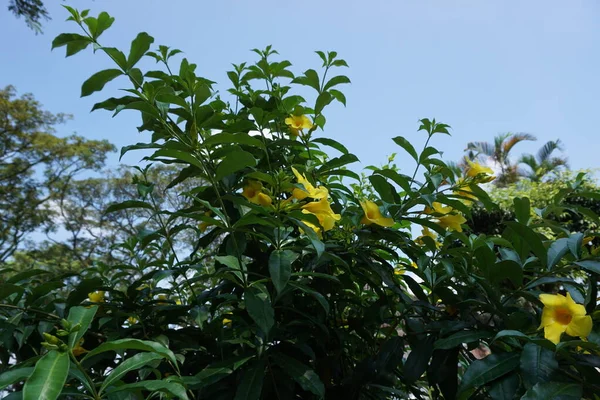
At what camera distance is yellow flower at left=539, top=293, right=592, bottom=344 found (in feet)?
2.16

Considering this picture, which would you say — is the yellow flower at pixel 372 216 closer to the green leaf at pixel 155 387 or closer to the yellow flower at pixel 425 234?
the yellow flower at pixel 425 234

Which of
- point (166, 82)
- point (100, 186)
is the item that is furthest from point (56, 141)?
point (166, 82)

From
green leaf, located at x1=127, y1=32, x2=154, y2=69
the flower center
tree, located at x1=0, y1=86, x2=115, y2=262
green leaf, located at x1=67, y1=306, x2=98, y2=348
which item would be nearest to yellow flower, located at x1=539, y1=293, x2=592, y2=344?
the flower center

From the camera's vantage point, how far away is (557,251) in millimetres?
814

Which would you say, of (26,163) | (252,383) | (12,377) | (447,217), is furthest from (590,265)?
(26,163)

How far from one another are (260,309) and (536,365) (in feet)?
1.24

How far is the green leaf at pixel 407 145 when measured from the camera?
1.04 metres

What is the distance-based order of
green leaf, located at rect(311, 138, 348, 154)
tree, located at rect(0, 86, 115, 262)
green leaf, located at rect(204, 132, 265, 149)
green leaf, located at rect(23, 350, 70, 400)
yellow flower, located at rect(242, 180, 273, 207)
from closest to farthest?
green leaf, located at rect(23, 350, 70, 400)
green leaf, located at rect(204, 132, 265, 149)
yellow flower, located at rect(242, 180, 273, 207)
green leaf, located at rect(311, 138, 348, 154)
tree, located at rect(0, 86, 115, 262)

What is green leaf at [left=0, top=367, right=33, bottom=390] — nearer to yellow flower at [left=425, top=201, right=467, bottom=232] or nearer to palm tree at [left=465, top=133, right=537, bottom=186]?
yellow flower at [left=425, top=201, right=467, bottom=232]

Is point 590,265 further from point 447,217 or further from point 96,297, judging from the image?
point 96,297

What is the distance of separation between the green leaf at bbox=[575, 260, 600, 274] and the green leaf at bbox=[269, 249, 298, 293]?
0.43m

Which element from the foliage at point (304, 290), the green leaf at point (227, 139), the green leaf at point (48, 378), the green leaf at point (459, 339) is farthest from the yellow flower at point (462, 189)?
the green leaf at point (48, 378)

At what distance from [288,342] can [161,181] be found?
517 inches

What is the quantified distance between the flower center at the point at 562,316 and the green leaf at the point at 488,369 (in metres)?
0.07
